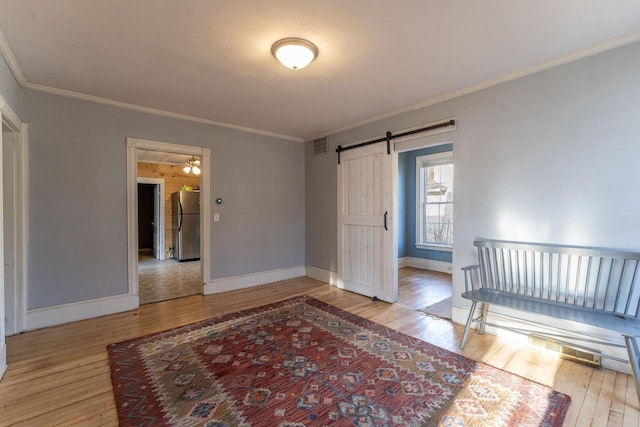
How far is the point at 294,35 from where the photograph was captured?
80.8 inches

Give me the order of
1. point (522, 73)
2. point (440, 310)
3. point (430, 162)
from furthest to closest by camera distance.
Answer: point (430, 162) → point (440, 310) → point (522, 73)

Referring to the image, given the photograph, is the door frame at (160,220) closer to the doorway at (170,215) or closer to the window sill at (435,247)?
the doorway at (170,215)

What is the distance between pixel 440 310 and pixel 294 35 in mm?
3242

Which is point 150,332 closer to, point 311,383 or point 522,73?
point 311,383

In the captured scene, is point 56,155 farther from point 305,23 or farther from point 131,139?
point 305,23

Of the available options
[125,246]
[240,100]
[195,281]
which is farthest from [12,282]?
[240,100]

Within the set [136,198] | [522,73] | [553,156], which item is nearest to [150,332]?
[136,198]

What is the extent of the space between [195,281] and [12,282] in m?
2.33

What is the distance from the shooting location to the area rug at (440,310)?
3220 mm

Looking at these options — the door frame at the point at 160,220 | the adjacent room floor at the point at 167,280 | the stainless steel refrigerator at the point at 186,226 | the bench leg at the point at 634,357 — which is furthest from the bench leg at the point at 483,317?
Answer: the door frame at the point at 160,220

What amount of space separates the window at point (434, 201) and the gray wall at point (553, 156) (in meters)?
2.56

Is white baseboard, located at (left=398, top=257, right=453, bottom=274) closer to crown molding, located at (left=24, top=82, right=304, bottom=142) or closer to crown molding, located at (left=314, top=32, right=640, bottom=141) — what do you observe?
crown molding, located at (left=314, top=32, right=640, bottom=141)

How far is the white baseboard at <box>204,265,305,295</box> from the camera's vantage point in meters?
4.08

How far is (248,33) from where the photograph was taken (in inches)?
79.2
